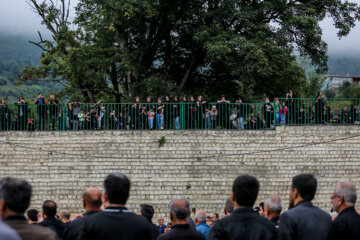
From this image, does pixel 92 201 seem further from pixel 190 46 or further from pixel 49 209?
pixel 190 46

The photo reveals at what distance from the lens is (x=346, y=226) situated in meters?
5.32

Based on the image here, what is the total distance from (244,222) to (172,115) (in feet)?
52.0

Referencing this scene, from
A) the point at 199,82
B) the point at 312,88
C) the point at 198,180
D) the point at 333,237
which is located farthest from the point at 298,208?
the point at 312,88

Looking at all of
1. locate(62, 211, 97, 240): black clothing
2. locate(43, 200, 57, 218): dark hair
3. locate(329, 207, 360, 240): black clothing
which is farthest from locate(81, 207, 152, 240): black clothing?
locate(43, 200, 57, 218): dark hair

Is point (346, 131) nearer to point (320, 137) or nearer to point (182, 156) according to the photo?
point (320, 137)

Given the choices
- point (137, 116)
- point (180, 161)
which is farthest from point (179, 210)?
point (137, 116)

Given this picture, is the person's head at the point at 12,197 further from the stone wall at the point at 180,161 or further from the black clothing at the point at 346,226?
the stone wall at the point at 180,161

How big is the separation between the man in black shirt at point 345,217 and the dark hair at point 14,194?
10.3 ft

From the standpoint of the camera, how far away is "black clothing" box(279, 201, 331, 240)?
17.1 ft

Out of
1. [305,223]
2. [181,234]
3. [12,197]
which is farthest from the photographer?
[305,223]

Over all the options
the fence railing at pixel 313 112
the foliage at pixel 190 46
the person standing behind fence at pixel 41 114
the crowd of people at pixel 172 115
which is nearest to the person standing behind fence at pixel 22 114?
the crowd of people at pixel 172 115

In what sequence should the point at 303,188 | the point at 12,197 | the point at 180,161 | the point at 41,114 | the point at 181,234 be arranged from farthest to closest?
the point at 41,114
the point at 180,161
the point at 303,188
the point at 181,234
the point at 12,197

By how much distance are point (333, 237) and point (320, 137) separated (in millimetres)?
15222

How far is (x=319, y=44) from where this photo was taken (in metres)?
26.1
